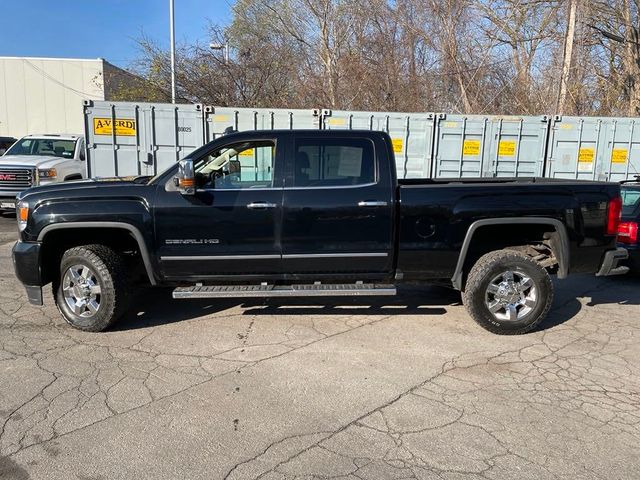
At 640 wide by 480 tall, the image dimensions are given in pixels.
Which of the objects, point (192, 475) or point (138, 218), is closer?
point (192, 475)

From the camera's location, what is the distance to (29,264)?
477cm

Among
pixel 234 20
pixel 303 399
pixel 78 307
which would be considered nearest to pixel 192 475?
pixel 303 399

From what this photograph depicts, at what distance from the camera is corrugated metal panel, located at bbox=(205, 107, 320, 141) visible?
35.6 ft

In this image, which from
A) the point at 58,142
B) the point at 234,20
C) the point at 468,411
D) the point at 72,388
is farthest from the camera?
the point at 234,20

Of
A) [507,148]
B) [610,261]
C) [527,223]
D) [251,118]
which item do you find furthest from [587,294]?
[251,118]

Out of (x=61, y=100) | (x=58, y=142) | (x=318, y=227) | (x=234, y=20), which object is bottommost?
(x=318, y=227)

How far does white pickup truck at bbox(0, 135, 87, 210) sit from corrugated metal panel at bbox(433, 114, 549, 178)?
29.0 feet

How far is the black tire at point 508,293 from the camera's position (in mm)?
4930

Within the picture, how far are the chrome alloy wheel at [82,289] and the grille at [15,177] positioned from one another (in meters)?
8.07

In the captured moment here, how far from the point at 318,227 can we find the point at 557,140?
29.6 feet

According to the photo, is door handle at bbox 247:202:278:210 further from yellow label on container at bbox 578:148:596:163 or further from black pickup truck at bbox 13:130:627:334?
yellow label on container at bbox 578:148:596:163

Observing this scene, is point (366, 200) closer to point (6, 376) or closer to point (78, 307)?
point (78, 307)

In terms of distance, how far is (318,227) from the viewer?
485 centimetres

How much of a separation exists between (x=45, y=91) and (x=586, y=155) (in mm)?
27856
